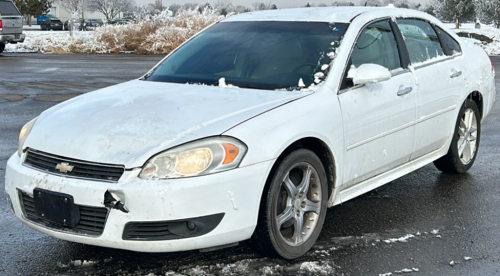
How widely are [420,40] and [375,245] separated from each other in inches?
81.1

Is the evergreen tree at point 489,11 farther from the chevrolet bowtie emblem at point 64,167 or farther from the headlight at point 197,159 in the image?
the chevrolet bowtie emblem at point 64,167

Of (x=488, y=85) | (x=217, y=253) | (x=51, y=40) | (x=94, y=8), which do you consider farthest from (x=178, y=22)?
(x=94, y=8)

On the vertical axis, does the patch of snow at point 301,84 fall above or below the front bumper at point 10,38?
above

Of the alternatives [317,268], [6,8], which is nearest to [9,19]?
[6,8]

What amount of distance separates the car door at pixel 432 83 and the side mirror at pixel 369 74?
0.71m

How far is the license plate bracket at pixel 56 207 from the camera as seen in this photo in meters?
3.59

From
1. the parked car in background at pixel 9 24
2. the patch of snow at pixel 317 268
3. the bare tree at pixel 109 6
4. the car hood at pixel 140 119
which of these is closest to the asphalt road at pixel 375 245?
the patch of snow at pixel 317 268

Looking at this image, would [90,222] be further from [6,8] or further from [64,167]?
[6,8]

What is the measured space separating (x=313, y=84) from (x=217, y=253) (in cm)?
127

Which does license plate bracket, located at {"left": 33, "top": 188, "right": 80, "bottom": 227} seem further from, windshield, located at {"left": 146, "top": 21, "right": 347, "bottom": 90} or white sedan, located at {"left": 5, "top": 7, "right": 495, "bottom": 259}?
windshield, located at {"left": 146, "top": 21, "right": 347, "bottom": 90}

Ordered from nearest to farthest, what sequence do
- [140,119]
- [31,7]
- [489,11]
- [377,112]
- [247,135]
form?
[247,135]
[140,119]
[377,112]
[489,11]
[31,7]

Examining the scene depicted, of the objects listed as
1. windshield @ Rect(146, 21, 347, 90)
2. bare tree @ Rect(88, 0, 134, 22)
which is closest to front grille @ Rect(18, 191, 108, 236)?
windshield @ Rect(146, 21, 347, 90)

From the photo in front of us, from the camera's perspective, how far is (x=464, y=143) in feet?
20.3

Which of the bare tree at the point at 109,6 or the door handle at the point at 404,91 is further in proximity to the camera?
the bare tree at the point at 109,6
